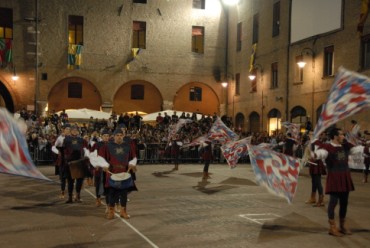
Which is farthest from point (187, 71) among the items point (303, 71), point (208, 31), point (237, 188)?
point (237, 188)

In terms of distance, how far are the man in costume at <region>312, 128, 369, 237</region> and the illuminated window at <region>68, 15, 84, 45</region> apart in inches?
1190

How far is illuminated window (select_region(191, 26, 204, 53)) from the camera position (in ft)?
127

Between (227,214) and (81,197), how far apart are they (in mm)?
4560

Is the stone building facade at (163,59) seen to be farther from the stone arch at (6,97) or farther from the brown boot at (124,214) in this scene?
the brown boot at (124,214)

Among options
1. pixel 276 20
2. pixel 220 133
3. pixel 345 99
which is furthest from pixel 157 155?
pixel 345 99

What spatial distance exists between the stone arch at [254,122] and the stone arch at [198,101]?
15.2 feet

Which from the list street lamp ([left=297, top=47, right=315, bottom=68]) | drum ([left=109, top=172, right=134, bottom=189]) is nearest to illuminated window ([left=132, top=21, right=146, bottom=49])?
street lamp ([left=297, top=47, right=315, bottom=68])

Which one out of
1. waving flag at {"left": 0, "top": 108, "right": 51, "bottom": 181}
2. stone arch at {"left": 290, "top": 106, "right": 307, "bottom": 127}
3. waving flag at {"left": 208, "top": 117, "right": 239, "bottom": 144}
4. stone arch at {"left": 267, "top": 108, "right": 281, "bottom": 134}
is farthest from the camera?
stone arch at {"left": 267, "top": 108, "right": 281, "bottom": 134}

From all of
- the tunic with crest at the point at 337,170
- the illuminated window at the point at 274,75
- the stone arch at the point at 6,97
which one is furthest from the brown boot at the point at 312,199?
the stone arch at the point at 6,97

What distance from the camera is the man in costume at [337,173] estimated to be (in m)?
8.87

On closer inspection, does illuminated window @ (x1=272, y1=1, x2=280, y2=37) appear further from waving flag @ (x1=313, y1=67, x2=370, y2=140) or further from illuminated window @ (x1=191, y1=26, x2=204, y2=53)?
waving flag @ (x1=313, y1=67, x2=370, y2=140)

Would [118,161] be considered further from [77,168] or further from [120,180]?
[77,168]

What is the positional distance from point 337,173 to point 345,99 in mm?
1841

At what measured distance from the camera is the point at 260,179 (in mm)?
9320
